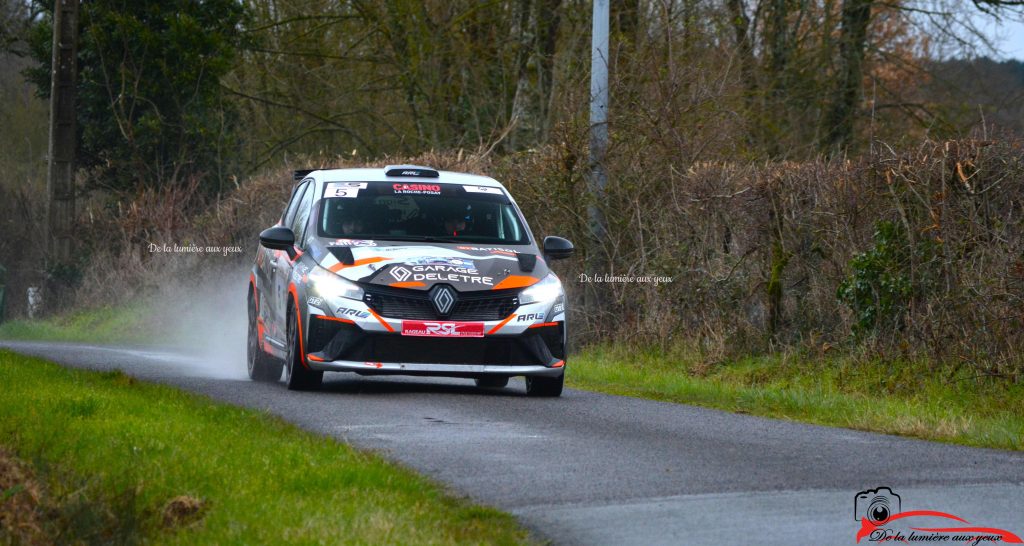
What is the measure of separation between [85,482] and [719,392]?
796 centimetres

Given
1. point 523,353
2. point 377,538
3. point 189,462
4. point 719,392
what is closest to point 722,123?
point 719,392

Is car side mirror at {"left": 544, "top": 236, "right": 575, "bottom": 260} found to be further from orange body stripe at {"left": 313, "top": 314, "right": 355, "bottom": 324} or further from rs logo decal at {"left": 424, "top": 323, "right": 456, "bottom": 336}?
orange body stripe at {"left": 313, "top": 314, "right": 355, "bottom": 324}

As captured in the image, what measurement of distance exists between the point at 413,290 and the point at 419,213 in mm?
1561

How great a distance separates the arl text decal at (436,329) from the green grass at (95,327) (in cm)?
1717

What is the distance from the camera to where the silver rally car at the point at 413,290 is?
41.4ft

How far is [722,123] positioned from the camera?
2089cm

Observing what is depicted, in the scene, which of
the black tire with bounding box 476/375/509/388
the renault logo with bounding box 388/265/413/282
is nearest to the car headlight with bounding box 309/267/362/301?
the renault logo with bounding box 388/265/413/282

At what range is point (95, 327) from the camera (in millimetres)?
31406

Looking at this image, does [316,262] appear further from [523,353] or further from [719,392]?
[719,392]

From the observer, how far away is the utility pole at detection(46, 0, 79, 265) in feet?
109

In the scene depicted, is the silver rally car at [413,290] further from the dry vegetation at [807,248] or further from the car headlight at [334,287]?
the dry vegetation at [807,248]

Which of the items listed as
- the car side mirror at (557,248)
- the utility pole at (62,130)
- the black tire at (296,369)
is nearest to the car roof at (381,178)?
the car side mirror at (557,248)

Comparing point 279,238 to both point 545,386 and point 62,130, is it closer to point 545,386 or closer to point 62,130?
point 545,386

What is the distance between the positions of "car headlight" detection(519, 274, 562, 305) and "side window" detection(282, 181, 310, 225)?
3.06 m
